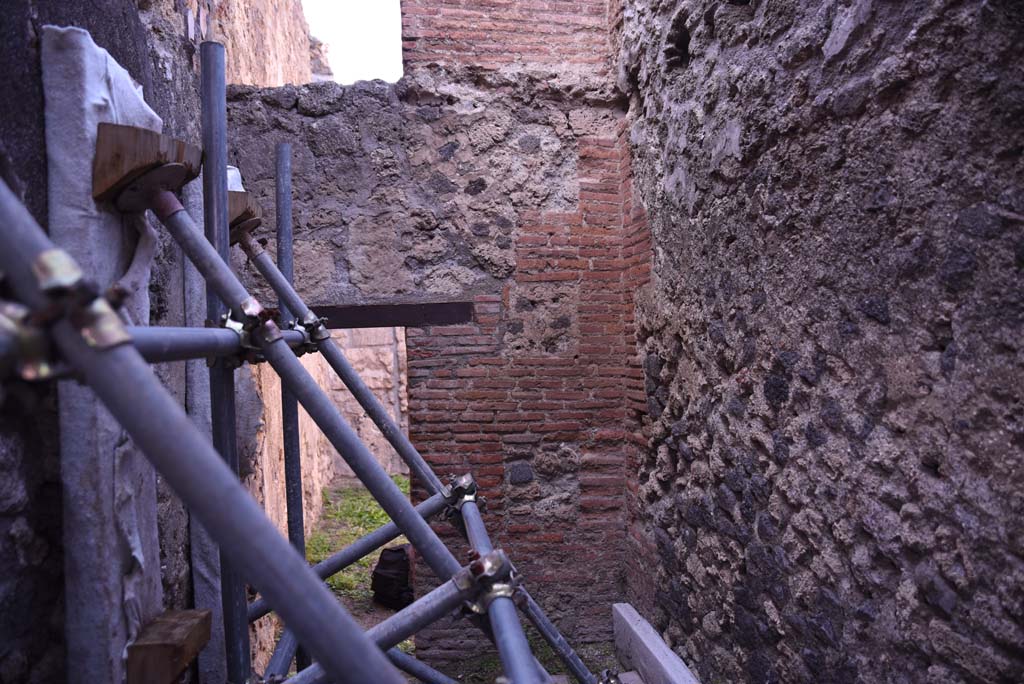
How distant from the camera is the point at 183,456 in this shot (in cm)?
73

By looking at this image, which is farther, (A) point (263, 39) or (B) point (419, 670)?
(A) point (263, 39)

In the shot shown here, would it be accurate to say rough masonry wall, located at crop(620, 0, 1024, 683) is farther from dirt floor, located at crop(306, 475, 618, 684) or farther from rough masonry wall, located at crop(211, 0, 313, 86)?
rough masonry wall, located at crop(211, 0, 313, 86)

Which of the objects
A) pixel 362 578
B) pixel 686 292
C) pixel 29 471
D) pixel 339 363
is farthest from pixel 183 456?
pixel 362 578

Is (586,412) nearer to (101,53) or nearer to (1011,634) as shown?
(1011,634)

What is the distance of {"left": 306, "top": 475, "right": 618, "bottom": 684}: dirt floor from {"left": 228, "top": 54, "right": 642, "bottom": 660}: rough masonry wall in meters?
0.13

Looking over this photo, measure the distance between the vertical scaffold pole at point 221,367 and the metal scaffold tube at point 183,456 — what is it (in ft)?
3.14

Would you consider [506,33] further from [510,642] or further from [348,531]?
[348,531]

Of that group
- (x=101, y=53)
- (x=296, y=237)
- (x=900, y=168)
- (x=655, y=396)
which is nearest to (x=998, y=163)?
(x=900, y=168)

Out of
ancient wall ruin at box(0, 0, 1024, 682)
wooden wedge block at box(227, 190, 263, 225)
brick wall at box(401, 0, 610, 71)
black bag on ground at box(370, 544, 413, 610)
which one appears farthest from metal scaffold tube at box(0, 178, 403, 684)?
black bag on ground at box(370, 544, 413, 610)

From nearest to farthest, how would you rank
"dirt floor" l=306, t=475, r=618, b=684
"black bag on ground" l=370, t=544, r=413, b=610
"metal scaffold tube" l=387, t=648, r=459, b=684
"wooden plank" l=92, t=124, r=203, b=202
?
"wooden plank" l=92, t=124, r=203, b=202, "metal scaffold tube" l=387, t=648, r=459, b=684, "dirt floor" l=306, t=475, r=618, b=684, "black bag on ground" l=370, t=544, r=413, b=610

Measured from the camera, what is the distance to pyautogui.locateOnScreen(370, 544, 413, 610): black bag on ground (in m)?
5.35

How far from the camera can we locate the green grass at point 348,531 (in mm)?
5967

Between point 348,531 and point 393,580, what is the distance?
7.37 feet

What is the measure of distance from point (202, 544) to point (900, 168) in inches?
84.1
